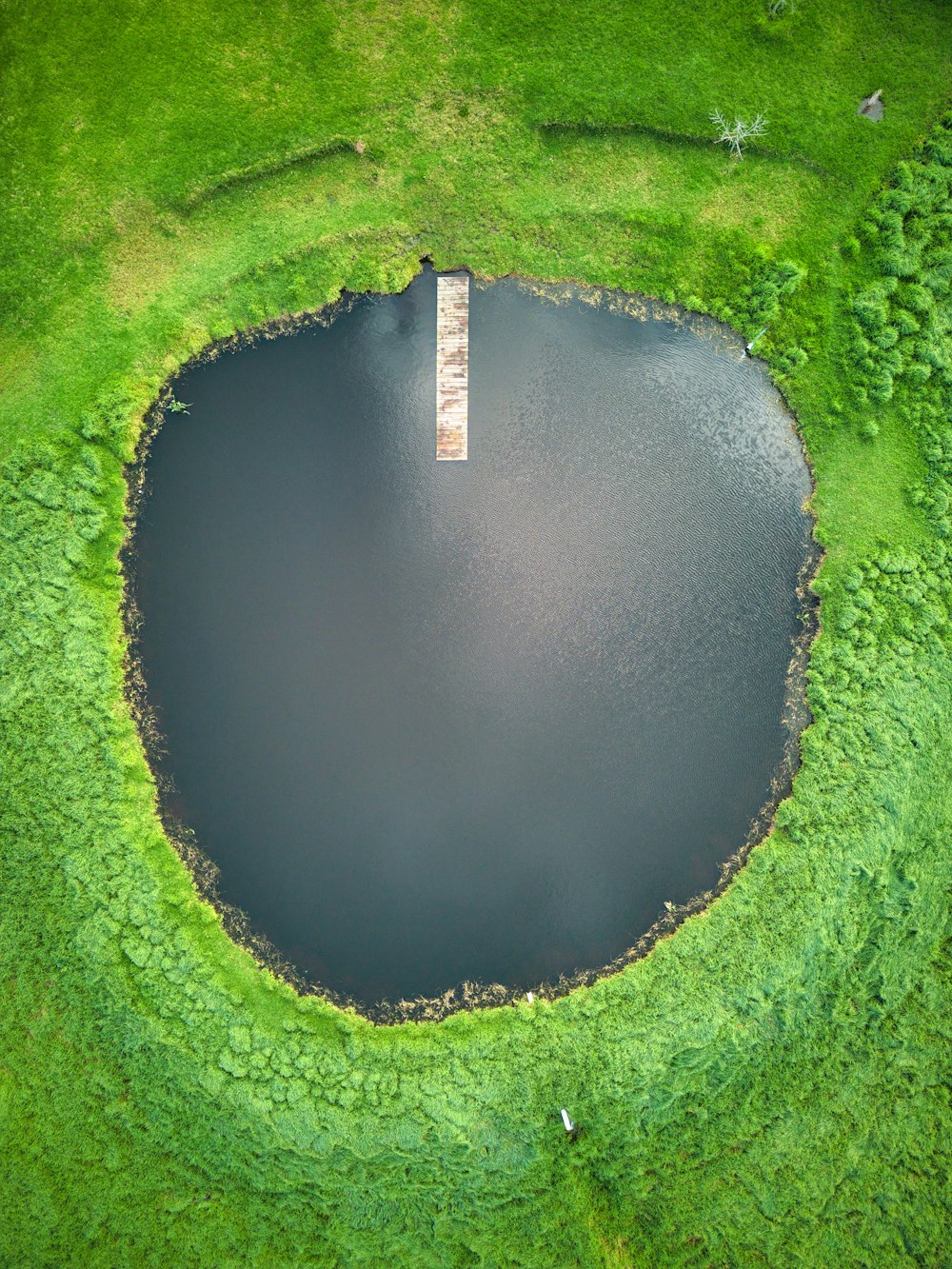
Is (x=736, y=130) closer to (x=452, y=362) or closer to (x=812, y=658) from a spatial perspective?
(x=452, y=362)

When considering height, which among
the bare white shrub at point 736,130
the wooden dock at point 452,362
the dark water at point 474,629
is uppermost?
the bare white shrub at point 736,130

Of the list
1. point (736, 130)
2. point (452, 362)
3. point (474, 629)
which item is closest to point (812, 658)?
point (474, 629)

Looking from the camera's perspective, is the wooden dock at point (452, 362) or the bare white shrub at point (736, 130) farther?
the wooden dock at point (452, 362)

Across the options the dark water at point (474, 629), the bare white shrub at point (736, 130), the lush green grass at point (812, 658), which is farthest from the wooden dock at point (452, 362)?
the bare white shrub at point (736, 130)

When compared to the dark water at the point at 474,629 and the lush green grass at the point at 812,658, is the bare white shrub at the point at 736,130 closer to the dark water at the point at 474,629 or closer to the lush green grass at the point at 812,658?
the lush green grass at the point at 812,658

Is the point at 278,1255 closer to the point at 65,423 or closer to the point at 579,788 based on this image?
the point at 579,788

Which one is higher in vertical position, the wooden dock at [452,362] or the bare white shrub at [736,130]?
the bare white shrub at [736,130]

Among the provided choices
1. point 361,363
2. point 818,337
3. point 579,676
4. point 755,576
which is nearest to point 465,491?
point 361,363
